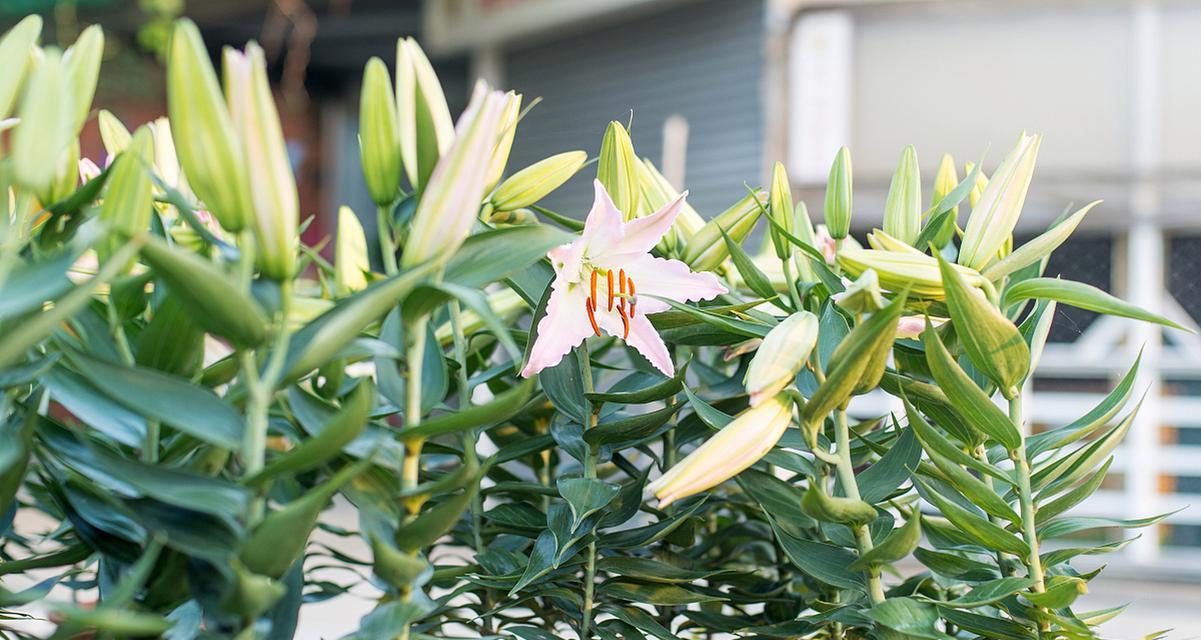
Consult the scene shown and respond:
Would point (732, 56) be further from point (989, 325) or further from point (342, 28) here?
point (989, 325)

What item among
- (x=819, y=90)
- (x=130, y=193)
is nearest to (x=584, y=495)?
(x=130, y=193)

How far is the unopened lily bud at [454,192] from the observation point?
0.80 ft

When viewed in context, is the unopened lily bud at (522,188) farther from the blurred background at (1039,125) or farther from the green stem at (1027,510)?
the blurred background at (1039,125)

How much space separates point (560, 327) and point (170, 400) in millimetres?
118

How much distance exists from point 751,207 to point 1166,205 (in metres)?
3.95

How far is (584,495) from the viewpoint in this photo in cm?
31

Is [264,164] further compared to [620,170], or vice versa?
[620,170]

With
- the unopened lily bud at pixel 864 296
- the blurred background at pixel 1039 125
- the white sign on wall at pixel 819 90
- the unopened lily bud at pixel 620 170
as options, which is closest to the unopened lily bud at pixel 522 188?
the unopened lily bud at pixel 620 170

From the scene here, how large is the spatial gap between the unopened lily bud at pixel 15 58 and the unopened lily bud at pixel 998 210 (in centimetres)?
27

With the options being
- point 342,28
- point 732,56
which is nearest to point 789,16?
point 732,56

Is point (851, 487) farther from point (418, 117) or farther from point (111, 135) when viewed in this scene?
point (111, 135)

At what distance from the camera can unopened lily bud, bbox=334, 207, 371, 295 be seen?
0.41 meters

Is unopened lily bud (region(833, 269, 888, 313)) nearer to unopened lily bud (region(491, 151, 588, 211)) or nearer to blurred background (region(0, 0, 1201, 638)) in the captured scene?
unopened lily bud (region(491, 151, 588, 211))

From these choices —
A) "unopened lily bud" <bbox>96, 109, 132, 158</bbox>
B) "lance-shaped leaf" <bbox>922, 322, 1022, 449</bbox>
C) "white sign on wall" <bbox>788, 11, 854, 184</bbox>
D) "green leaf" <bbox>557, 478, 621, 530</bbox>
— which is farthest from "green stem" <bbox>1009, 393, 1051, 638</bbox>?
"white sign on wall" <bbox>788, 11, 854, 184</bbox>
